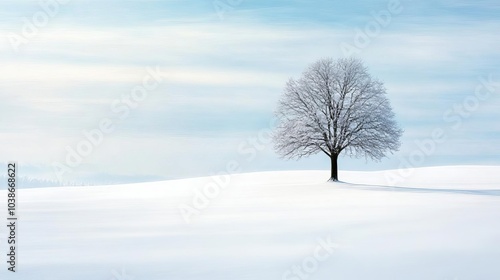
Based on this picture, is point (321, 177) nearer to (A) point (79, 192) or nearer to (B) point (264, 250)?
(A) point (79, 192)

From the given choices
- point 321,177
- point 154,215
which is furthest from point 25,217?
point 321,177

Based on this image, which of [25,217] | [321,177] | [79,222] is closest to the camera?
[79,222]

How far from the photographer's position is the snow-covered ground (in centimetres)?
1187

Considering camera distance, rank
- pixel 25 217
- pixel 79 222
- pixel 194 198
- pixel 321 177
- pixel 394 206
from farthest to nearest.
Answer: pixel 321 177, pixel 194 198, pixel 394 206, pixel 25 217, pixel 79 222

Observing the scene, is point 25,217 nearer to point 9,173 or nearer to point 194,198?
point 9,173

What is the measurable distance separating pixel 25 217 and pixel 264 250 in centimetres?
1094

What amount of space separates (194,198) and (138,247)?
14838mm

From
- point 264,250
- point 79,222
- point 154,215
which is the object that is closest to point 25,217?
point 79,222

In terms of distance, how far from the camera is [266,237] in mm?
15656

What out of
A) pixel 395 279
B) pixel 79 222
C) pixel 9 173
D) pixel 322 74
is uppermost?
pixel 322 74

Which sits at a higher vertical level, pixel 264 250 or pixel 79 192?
pixel 79 192

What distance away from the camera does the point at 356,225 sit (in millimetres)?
17688

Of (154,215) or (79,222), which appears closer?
(79,222)

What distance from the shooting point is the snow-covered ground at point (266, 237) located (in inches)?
467
